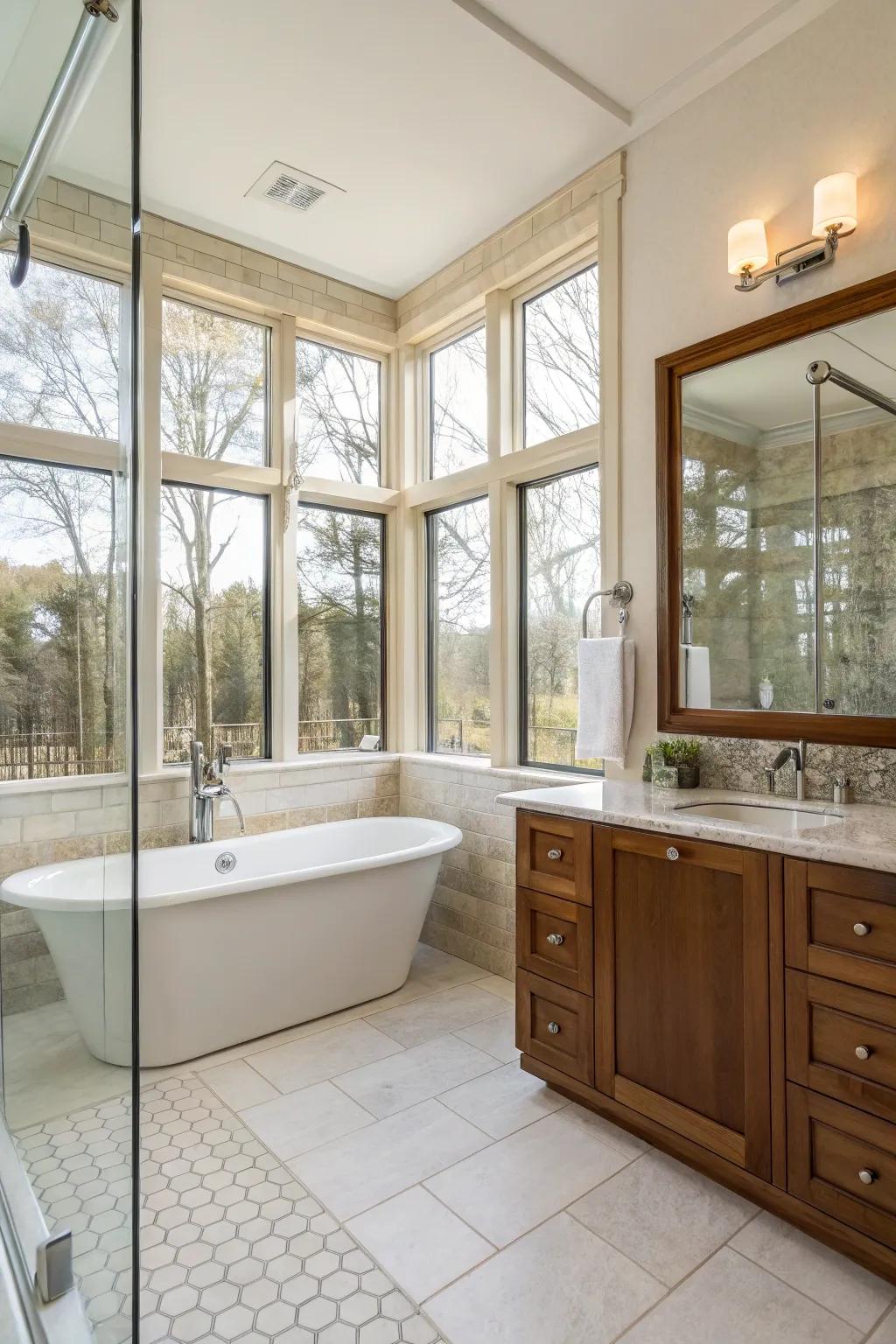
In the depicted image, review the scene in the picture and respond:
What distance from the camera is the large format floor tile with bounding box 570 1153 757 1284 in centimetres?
171

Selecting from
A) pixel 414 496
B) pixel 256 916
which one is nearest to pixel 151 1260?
pixel 256 916

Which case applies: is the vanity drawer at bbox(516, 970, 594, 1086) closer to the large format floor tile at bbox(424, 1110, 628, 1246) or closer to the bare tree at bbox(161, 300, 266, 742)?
the large format floor tile at bbox(424, 1110, 628, 1246)

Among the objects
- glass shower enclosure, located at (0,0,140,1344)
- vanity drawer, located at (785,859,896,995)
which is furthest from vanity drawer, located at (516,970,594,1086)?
glass shower enclosure, located at (0,0,140,1344)

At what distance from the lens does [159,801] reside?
126 inches

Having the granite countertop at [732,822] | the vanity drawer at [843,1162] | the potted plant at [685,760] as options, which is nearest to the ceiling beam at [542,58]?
the potted plant at [685,760]

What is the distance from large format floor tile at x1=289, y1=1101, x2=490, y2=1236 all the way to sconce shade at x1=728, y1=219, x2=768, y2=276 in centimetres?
263

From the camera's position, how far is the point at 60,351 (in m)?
1.42

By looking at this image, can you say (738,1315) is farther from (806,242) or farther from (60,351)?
(806,242)

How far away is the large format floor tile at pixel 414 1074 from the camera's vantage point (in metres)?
2.34

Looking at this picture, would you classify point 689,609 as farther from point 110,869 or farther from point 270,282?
point 270,282

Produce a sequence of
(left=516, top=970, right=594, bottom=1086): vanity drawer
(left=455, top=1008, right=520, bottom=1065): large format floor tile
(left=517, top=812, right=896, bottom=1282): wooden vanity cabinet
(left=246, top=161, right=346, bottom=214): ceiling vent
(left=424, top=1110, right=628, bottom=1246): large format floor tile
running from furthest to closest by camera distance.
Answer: (left=246, top=161, right=346, bottom=214): ceiling vent → (left=455, top=1008, right=520, bottom=1065): large format floor tile → (left=516, top=970, right=594, bottom=1086): vanity drawer → (left=424, top=1110, right=628, bottom=1246): large format floor tile → (left=517, top=812, right=896, bottom=1282): wooden vanity cabinet

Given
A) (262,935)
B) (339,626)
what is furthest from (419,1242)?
(339,626)

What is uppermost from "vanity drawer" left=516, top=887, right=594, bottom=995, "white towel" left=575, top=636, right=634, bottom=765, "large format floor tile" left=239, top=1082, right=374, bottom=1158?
"white towel" left=575, top=636, right=634, bottom=765

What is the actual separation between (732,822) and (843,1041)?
1.76 ft
